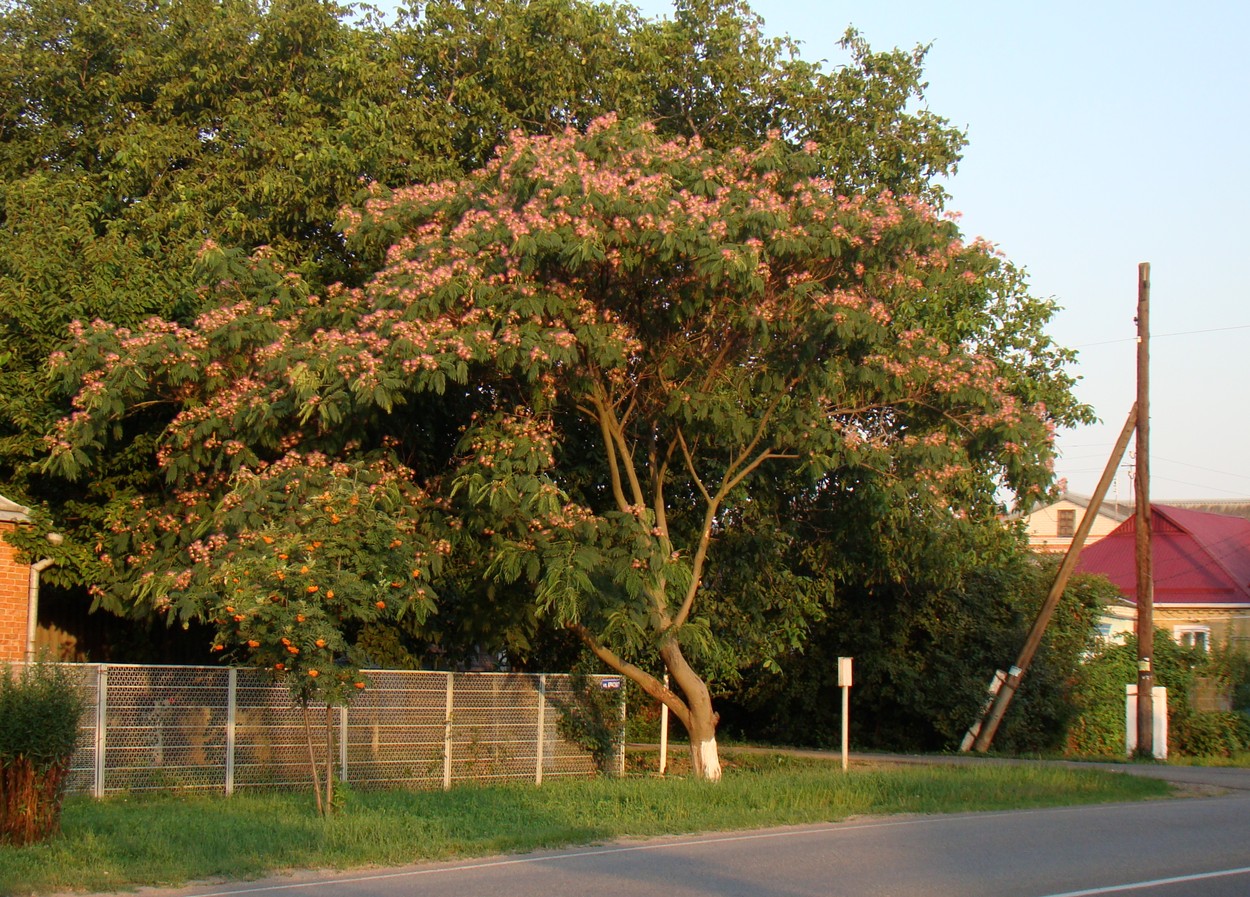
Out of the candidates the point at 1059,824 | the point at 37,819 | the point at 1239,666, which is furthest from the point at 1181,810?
the point at 1239,666

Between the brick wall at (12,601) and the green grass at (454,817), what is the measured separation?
12.3 feet

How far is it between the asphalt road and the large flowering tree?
401cm

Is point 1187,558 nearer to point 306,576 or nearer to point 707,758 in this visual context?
point 707,758

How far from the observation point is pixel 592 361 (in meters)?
16.4

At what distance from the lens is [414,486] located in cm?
1697

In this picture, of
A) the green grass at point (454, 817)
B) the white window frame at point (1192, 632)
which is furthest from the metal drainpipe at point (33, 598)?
the white window frame at point (1192, 632)

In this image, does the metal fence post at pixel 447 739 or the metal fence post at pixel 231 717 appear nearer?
the metal fence post at pixel 231 717

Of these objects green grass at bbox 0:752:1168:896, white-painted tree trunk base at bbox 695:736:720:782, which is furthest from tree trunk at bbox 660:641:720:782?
green grass at bbox 0:752:1168:896

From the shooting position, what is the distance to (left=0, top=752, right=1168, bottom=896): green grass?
34.8 feet

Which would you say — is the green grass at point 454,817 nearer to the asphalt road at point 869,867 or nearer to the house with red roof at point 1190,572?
the asphalt road at point 869,867

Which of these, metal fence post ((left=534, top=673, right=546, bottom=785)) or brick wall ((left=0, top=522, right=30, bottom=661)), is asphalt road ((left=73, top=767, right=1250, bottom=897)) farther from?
brick wall ((left=0, top=522, right=30, bottom=661))

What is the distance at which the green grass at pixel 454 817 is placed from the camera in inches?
418

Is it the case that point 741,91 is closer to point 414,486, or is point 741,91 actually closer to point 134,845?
point 414,486

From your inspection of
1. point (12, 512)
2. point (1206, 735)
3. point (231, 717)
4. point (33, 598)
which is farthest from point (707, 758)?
point (1206, 735)
